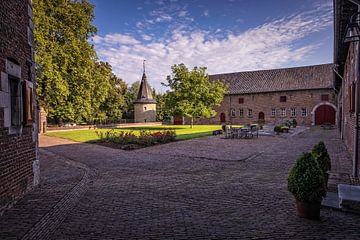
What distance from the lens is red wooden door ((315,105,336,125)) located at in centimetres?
3509

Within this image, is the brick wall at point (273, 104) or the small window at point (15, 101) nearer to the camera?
the small window at point (15, 101)

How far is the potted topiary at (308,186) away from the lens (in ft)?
13.4

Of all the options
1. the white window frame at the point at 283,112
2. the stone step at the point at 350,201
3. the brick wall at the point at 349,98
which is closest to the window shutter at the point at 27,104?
the stone step at the point at 350,201

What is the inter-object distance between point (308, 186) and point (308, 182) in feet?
0.21

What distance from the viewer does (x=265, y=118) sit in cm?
4072

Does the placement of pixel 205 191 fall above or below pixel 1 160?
below

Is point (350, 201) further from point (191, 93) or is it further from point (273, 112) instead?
point (273, 112)

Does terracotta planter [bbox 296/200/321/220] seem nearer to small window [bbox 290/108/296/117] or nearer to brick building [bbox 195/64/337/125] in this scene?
brick building [bbox 195/64/337/125]

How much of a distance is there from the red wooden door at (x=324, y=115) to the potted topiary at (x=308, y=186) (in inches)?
1426

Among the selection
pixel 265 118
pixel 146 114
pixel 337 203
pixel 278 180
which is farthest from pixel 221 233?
pixel 146 114

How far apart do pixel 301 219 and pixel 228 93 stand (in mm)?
40829

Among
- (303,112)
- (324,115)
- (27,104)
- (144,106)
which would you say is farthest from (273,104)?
(27,104)

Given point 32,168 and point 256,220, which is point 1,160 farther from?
point 256,220

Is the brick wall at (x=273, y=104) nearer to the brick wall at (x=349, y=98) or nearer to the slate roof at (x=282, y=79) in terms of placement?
the slate roof at (x=282, y=79)
